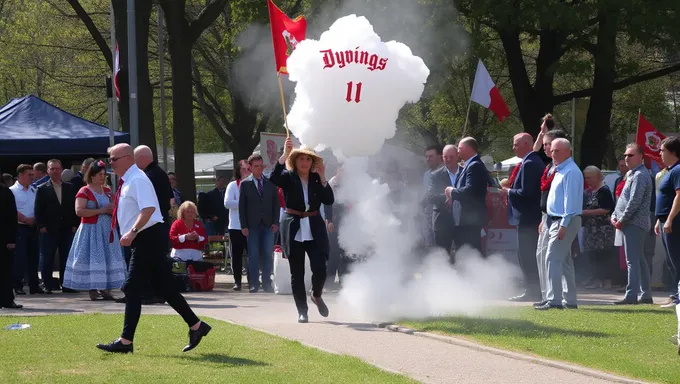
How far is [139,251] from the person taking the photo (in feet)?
29.5

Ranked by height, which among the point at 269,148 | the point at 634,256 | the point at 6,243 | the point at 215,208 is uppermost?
the point at 269,148

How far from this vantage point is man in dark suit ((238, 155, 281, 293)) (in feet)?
54.0

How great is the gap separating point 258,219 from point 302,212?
542cm

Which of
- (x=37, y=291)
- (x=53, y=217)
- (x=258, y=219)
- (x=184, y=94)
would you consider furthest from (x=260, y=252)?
(x=184, y=94)

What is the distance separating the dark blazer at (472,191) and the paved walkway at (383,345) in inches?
82.7

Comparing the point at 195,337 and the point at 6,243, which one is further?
the point at 6,243

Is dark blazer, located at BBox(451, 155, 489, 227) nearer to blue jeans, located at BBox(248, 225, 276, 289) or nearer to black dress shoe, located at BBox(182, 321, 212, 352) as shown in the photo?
blue jeans, located at BBox(248, 225, 276, 289)

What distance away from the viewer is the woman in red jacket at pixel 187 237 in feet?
53.9

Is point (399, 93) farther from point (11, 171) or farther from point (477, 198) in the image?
point (11, 171)

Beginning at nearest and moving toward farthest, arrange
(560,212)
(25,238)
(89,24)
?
(560,212) < (25,238) < (89,24)

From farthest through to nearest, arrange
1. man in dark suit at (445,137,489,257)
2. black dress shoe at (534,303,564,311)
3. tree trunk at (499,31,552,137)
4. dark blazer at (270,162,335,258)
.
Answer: tree trunk at (499,31,552,137), man in dark suit at (445,137,489,257), black dress shoe at (534,303,564,311), dark blazer at (270,162,335,258)

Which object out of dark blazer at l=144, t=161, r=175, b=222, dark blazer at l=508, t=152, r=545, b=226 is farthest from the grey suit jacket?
dark blazer at l=508, t=152, r=545, b=226

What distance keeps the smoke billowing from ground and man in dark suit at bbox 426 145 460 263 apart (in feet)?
3.34

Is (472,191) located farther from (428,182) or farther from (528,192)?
(428,182)
